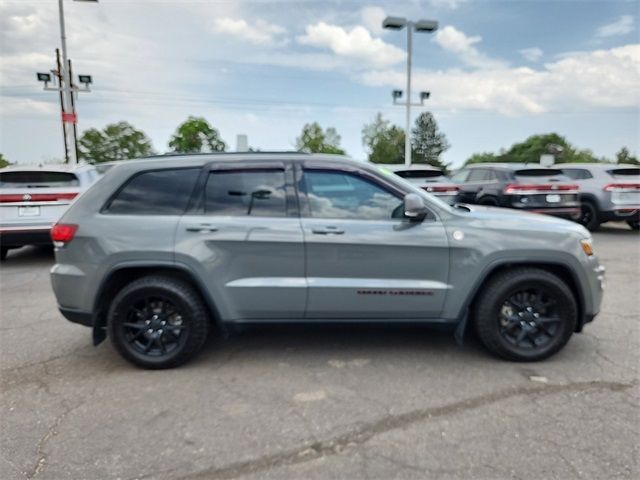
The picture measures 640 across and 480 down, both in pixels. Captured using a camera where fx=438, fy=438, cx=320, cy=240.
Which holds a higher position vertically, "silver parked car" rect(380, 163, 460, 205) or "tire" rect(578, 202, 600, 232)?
"silver parked car" rect(380, 163, 460, 205)

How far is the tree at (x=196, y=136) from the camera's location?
174ft

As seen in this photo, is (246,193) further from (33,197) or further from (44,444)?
(33,197)

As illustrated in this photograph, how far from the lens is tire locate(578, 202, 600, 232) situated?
33.8 ft

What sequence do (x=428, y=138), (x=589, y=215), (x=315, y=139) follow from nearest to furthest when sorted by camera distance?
(x=589, y=215) → (x=315, y=139) → (x=428, y=138)

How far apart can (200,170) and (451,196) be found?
7.85 meters

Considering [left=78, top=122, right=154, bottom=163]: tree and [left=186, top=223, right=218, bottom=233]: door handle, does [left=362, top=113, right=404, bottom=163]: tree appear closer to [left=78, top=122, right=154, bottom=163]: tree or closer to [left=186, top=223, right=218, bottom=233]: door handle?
[left=78, top=122, right=154, bottom=163]: tree

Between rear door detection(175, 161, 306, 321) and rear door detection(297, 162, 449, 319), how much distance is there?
131 millimetres

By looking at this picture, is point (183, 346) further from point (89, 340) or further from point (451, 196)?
point (451, 196)

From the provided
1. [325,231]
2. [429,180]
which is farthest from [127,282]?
[429,180]

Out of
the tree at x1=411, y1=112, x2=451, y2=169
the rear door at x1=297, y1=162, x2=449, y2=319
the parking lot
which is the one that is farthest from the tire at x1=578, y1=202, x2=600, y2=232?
the tree at x1=411, y1=112, x2=451, y2=169

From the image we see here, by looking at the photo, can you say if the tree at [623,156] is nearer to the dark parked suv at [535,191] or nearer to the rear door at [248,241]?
the dark parked suv at [535,191]

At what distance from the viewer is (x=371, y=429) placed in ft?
8.88

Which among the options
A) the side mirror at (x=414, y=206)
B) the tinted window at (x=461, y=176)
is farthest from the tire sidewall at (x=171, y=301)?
the tinted window at (x=461, y=176)

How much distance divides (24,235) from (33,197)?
63cm
